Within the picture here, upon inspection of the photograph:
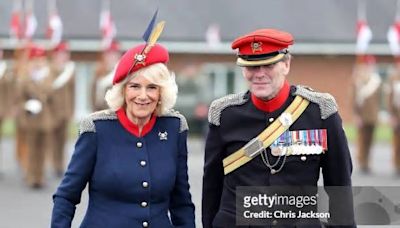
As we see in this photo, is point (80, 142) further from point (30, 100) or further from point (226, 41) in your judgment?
point (226, 41)

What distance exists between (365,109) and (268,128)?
13.5 meters

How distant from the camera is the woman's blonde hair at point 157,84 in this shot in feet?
14.6

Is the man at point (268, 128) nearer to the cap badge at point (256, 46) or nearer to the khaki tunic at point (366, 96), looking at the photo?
the cap badge at point (256, 46)

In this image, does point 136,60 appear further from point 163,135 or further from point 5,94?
point 5,94

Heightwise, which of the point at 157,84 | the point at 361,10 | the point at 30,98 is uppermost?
the point at 361,10

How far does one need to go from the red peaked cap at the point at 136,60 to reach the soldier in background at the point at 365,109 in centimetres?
1298

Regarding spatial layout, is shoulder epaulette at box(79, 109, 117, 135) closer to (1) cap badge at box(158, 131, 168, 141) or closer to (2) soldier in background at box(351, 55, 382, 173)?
(1) cap badge at box(158, 131, 168, 141)

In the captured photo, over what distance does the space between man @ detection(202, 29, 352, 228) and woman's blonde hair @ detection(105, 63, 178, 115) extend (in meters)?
0.26

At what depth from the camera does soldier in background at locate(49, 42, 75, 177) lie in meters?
16.2

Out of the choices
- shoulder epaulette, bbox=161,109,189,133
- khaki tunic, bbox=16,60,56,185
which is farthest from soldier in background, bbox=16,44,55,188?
shoulder epaulette, bbox=161,109,189,133

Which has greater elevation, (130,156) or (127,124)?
(127,124)

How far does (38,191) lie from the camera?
13891mm

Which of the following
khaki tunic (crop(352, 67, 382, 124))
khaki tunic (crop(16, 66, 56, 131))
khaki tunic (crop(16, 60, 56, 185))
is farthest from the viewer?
khaki tunic (crop(352, 67, 382, 124))

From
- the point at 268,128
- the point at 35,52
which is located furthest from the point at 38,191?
the point at 268,128
